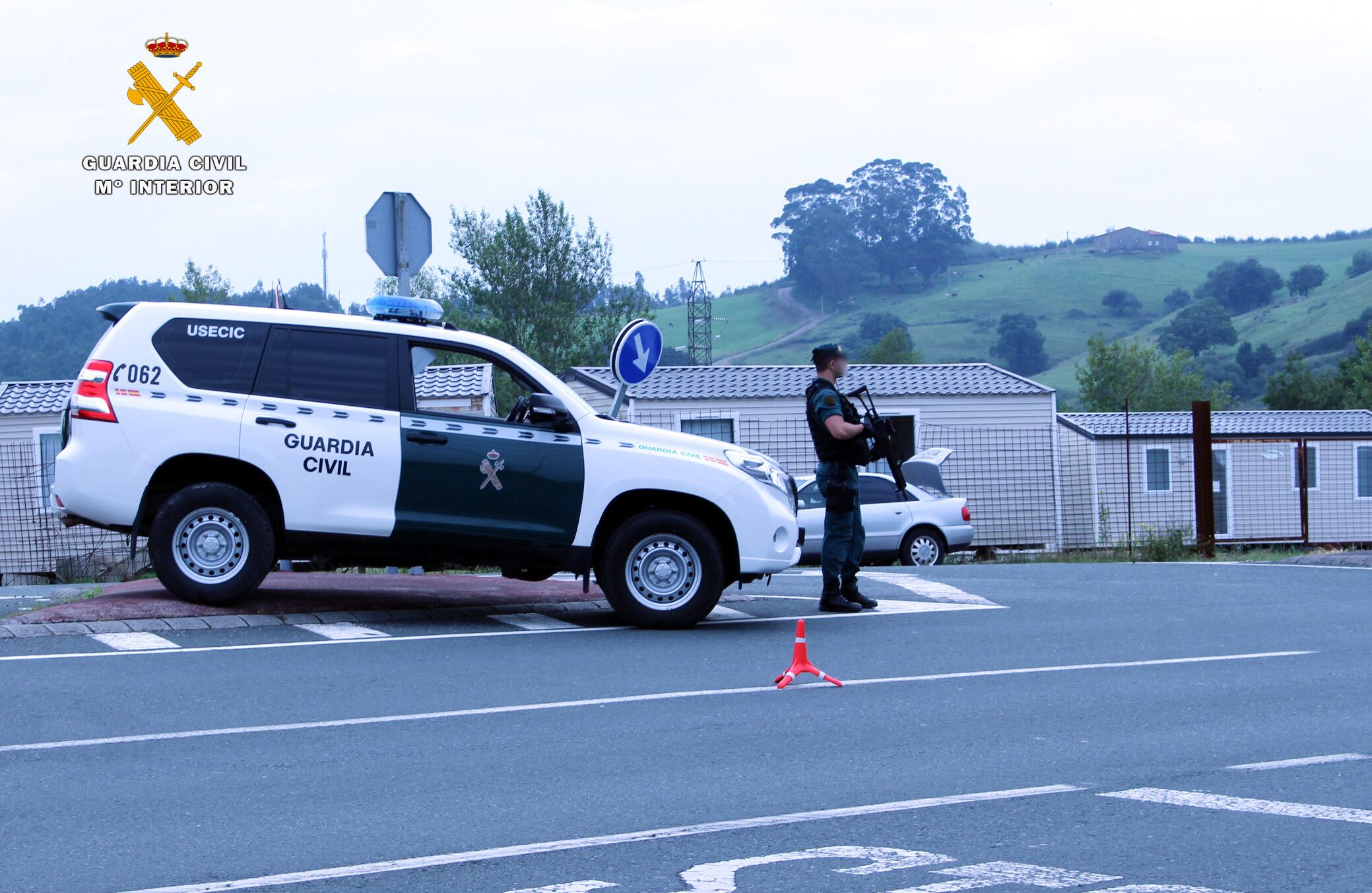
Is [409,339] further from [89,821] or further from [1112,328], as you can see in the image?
[1112,328]

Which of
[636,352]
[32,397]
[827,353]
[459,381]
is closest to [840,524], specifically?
[827,353]

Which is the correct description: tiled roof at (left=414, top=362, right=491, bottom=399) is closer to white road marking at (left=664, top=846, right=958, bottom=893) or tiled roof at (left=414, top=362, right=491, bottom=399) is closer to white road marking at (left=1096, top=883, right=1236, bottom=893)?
white road marking at (left=664, top=846, right=958, bottom=893)

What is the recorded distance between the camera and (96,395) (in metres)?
9.88

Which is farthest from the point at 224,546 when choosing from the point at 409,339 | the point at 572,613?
the point at 572,613

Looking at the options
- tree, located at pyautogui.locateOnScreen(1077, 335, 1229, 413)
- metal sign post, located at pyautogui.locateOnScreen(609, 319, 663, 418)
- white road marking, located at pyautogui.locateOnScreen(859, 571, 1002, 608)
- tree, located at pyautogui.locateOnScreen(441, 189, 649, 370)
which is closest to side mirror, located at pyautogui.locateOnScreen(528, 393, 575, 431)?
metal sign post, located at pyautogui.locateOnScreen(609, 319, 663, 418)

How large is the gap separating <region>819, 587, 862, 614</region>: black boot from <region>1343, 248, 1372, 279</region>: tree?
139 m

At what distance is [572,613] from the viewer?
1133 centimetres

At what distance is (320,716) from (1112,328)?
133871 millimetres

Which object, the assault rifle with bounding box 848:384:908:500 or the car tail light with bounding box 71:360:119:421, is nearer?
the car tail light with bounding box 71:360:119:421

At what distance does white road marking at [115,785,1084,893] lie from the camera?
462cm

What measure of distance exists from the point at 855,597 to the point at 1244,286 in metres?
137

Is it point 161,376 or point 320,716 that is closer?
point 320,716

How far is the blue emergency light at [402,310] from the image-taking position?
1041cm

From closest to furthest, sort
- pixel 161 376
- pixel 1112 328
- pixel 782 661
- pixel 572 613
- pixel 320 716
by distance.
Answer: pixel 320 716 → pixel 782 661 → pixel 161 376 → pixel 572 613 → pixel 1112 328
